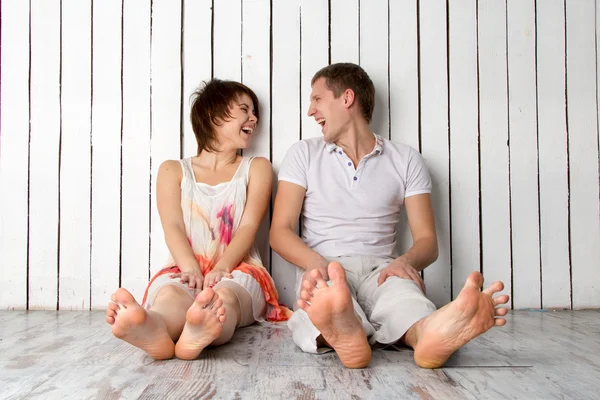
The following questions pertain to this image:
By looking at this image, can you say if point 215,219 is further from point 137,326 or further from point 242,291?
point 137,326

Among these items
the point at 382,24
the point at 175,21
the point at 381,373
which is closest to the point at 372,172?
the point at 382,24

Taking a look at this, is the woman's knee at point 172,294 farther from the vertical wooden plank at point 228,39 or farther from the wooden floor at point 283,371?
the vertical wooden plank at point 228,39

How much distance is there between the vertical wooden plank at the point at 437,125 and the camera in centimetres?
193

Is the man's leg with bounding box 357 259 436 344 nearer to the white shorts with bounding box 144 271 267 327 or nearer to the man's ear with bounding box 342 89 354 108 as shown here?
the white shorts with bounding box 144 271 267 327

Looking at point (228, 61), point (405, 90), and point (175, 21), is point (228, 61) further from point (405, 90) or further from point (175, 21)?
point (405, 90)

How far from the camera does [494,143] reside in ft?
6.43

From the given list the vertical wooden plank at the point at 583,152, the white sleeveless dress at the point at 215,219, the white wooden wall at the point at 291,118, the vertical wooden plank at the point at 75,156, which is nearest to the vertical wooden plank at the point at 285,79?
the white wooden wall at the point at 291,118

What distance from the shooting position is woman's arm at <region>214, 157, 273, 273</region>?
1631 millimetres

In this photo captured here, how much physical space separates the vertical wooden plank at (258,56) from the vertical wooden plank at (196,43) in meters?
0.13

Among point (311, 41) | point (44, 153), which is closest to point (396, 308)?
point (311, 41)

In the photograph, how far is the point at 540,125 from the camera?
6.45 ft

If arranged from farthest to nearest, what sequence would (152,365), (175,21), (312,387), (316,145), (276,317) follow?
(175,21)
(316,145)
(276,317)
(152,365)
(312,387)

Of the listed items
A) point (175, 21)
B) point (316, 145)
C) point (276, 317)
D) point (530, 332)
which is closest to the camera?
point (530, 332)

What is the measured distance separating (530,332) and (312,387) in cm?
81
